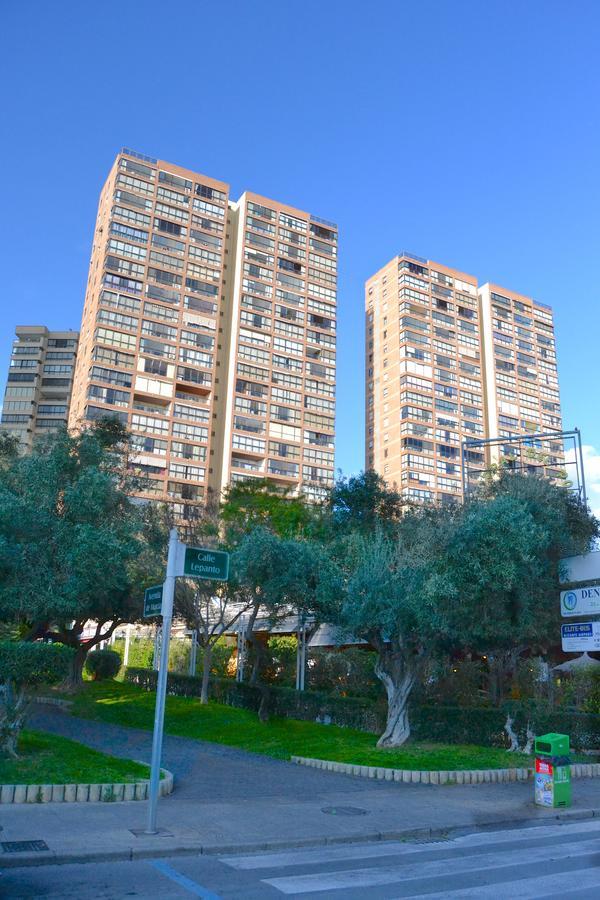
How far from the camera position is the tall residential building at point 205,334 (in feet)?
253

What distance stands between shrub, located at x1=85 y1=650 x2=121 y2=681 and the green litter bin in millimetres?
35570

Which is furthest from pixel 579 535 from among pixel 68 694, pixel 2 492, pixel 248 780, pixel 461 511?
pixel 68 694

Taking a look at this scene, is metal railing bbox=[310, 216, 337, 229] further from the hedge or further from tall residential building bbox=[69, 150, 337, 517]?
the hedge

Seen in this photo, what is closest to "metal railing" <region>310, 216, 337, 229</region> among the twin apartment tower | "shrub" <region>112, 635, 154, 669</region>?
the twin apartment tower

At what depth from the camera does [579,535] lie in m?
22.3

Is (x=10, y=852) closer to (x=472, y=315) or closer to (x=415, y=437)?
(x=415, y=437)

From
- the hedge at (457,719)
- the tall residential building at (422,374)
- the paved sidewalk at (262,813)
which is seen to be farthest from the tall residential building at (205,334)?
the paved sidewalk at (262,813)

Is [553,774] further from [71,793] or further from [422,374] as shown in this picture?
[422,374]

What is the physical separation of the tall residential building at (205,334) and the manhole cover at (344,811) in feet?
205

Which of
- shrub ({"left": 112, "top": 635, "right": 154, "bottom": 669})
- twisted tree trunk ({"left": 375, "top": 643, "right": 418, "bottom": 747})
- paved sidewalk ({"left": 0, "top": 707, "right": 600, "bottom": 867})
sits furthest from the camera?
shrub ({"left": 112, "top": 635, "right": 154, "bottom": 669})

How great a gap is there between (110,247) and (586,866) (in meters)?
77.6

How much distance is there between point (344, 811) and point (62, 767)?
4.69 metres

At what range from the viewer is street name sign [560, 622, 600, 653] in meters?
17.2

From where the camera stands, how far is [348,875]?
8414 millimetres
